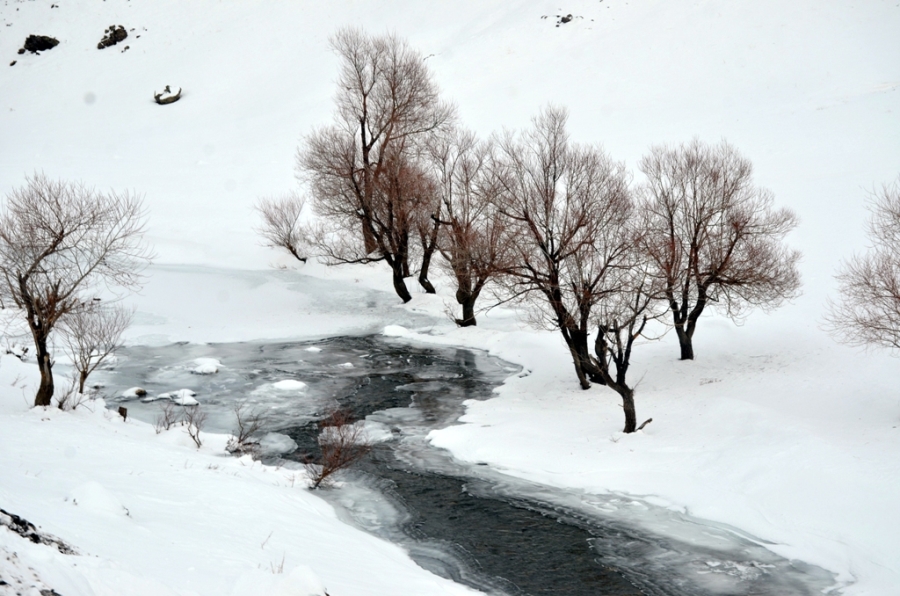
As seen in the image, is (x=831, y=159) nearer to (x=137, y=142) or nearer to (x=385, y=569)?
(x=385, y=569)

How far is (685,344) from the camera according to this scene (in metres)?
21.0

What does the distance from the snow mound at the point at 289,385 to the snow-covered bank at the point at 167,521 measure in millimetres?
5470

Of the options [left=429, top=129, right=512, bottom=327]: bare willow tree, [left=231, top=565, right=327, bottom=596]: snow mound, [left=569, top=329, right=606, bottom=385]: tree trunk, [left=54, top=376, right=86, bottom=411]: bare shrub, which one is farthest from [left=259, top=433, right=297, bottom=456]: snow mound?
[left=231, top=565, right=327, bottom=596]: snow mound

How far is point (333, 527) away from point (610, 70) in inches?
1839

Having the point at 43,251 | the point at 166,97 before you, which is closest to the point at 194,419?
the point at 43,251

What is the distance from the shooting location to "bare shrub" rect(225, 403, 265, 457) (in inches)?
585

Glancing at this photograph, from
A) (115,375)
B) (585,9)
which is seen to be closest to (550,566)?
(115,375)

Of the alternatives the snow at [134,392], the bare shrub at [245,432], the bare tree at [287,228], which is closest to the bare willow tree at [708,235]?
the bare shrub at [245,432]

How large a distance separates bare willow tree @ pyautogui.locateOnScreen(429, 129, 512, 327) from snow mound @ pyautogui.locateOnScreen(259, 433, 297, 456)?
313 inches

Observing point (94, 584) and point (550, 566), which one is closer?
point (94, 584)

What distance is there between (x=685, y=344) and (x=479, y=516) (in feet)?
36.9

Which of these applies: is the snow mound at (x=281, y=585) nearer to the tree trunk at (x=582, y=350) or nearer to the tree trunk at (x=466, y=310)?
the tree trunk at (x=582, y=350)

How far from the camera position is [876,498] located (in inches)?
463

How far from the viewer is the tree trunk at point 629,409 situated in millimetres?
15961
